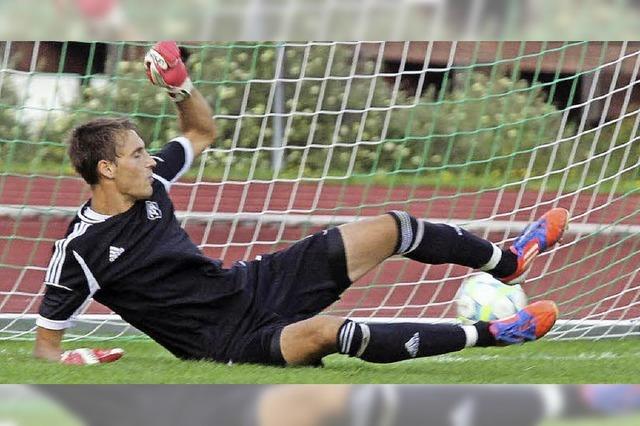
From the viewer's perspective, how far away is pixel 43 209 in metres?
5.38

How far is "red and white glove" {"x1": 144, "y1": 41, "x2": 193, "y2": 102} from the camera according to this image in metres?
3.41

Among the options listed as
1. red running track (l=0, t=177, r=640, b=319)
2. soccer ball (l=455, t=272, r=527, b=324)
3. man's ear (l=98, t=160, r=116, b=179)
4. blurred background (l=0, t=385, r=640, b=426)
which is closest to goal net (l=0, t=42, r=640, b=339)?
red running track (l=0, t=177, r=640, b=319)

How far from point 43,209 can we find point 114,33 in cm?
475

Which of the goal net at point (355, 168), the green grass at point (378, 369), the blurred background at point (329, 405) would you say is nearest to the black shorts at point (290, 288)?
the green grass at point (378, 369)

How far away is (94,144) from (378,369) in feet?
3.96

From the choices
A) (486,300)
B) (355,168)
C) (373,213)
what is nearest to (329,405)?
(486,300)

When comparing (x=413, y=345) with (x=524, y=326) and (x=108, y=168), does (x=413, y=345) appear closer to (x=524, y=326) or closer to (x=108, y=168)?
(x=524, y=326)

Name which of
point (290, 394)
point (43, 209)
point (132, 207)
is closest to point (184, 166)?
point (132, 207)

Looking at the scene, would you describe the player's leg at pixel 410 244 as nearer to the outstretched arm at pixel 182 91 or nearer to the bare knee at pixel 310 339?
the bare knee at pixel 310 339

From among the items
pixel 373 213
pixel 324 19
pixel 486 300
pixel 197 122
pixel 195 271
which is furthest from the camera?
pixel 373 213

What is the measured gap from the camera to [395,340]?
3258 millimetres

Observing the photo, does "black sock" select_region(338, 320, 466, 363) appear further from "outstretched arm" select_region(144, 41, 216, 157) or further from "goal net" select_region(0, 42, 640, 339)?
"goal net" select_region(0, 42, 640, 339)

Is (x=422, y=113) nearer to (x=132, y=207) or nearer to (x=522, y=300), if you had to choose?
(x=522, y=300)

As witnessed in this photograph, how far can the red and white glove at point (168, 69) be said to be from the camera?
11.2ft
